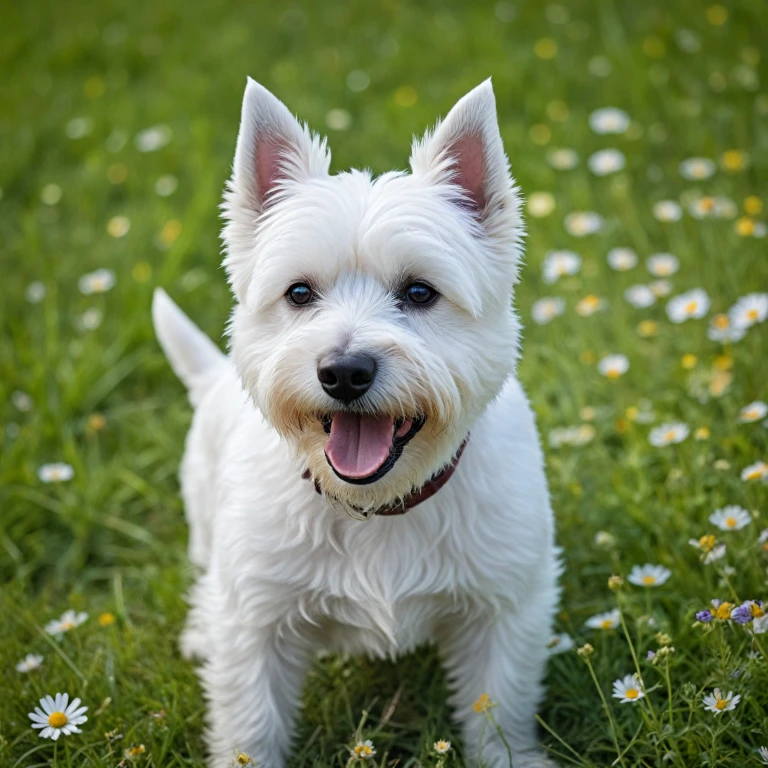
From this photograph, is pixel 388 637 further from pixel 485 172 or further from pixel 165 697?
pixel 485 172

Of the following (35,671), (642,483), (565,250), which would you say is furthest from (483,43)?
(35,671)

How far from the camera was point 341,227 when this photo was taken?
8.23 feet

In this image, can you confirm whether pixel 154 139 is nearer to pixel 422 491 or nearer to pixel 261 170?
pixel 261 170

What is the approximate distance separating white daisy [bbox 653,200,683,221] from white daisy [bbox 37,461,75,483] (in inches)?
119

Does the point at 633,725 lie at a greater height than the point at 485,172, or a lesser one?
lesser

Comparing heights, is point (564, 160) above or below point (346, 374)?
below

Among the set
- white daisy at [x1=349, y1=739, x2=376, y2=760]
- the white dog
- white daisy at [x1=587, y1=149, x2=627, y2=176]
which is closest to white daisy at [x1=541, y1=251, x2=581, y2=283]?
white daisy at [x1=587, y1=149, x2=627, y2=176]

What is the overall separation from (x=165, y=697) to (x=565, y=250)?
2993 millimetres

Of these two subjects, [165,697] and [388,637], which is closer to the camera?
[388,637]

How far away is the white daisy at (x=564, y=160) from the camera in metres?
5.54

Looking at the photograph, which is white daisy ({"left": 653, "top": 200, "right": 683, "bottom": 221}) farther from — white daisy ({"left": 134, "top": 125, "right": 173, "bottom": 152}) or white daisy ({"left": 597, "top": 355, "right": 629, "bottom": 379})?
white daisy ({"left": 134, "top": 125, "right": 173, "bottom": 152})

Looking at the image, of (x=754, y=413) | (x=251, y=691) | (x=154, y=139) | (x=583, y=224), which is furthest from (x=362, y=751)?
(x=154, y=139)

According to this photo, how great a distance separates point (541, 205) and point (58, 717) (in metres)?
3.59

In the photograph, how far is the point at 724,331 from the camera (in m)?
4.03
